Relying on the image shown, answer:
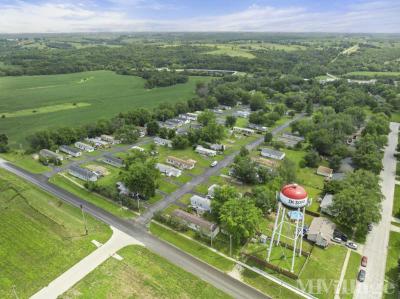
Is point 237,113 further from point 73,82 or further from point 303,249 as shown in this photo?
point 73,82

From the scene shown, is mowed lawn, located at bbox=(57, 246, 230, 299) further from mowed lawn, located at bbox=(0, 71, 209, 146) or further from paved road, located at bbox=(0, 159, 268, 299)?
mowed lawn, located at bbox=(0, 71, 209, 146)

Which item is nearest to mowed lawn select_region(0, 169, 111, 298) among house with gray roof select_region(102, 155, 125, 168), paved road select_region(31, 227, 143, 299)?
paved road select_region(31, 227, 143, 299)

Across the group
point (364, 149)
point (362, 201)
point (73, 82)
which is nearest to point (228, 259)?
point (362, 201)

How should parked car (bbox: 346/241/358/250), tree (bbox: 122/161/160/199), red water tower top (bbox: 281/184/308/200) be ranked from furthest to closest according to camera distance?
tree (bbox: 122/161/160/199) → parked car (bbox: 346/241/358/250) → red water tower top (bbox: 281/184/308/200)

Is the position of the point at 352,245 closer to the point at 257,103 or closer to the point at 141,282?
the point at 141,282

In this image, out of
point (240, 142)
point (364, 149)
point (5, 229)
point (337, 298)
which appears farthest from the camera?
point (240, 142)

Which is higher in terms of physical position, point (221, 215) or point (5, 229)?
point (221, 215)

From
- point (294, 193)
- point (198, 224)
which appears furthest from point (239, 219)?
point (294, 193)
